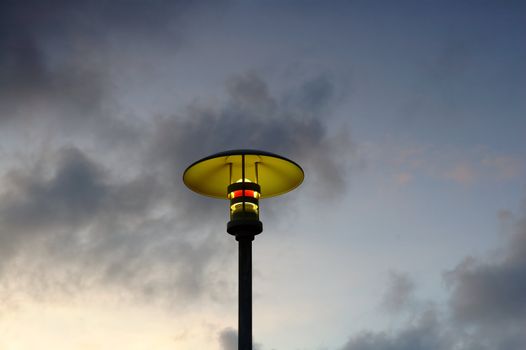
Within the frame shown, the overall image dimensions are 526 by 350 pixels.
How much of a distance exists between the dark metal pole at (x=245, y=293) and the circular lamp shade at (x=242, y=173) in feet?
5.08

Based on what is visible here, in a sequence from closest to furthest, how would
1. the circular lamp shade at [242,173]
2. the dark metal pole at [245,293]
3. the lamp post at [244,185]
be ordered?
1. the dark metal pole at [245,293]
2. the lamp post at [244,185]
3. the circular lamp shade at [242,173]

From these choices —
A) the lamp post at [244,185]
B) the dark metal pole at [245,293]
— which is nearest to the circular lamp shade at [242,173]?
the lamp post at [244,185]

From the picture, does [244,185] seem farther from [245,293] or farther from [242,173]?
[245,293]

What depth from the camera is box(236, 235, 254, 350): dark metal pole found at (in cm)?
1972

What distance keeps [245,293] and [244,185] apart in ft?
8.04

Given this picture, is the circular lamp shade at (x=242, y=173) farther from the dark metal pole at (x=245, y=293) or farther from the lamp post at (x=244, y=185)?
the dark metal pole at (x=245, y=293)

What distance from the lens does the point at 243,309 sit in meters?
20.1

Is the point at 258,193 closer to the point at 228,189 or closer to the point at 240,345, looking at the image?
the point at 228,189

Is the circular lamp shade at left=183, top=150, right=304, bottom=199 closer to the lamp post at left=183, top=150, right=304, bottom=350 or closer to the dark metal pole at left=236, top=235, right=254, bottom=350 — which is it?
the lamp post at left=183, top=150, right=304, bottom=350

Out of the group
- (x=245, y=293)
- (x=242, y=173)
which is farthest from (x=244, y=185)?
(x=245, y=293)

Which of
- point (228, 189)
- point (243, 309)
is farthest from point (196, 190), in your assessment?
point (243, 309)

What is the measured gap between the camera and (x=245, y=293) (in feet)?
66.7

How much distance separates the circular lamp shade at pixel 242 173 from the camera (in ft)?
69.7

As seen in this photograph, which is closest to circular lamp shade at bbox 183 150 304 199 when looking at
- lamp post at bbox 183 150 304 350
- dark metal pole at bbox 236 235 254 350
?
lamp post at bbox 183 150 304 350
